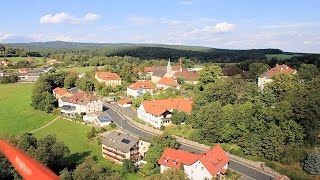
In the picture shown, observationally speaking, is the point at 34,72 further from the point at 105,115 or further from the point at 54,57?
the point at 105,115

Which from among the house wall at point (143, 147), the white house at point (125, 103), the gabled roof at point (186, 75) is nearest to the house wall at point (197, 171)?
the house wall at point (143, 147)

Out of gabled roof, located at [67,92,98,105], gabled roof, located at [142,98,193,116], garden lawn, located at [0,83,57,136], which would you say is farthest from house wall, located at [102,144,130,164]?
gabled roof, located at [67,92,98,105]

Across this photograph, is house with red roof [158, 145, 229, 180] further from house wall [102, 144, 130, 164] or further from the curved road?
house wall [102, 144, 130, 164]

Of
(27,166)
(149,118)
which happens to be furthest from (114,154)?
(27,166)

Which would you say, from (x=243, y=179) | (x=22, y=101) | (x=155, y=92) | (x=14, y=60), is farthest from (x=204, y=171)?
(x=14, y=60)

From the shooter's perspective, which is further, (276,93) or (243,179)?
(276,93)

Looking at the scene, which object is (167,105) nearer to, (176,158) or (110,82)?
(176,158)
